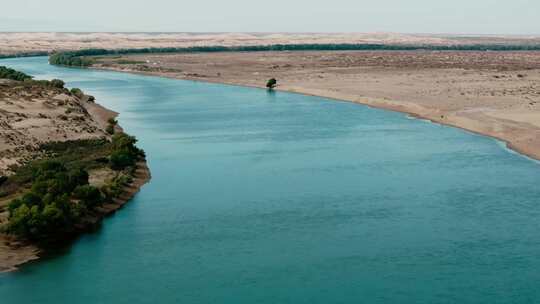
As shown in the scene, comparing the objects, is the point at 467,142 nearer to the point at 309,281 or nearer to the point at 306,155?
the point at 306,155

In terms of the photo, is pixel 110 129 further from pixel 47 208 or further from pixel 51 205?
pixel 47 208

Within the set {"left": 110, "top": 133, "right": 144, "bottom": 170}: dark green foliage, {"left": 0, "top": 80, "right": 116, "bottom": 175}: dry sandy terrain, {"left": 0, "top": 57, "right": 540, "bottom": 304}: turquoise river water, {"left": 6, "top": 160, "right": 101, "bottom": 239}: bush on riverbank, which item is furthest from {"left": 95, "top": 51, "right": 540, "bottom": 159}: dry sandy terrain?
{"left": 0, "top": 80, "right": 116, "bottom": 175}: dry sandy terrain

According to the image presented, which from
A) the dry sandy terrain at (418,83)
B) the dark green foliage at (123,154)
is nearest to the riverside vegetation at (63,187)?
the dark green foliage at (123,154)

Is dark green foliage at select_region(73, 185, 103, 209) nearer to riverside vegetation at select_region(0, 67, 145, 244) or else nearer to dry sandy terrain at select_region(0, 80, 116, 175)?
riverside vegetation at select_region(0, 67, 145, 244)

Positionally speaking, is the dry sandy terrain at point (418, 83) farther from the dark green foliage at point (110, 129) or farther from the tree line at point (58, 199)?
the dark green foliage at point (110, 129)

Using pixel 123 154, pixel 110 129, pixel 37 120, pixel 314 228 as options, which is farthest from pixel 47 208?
pixel 110 129
